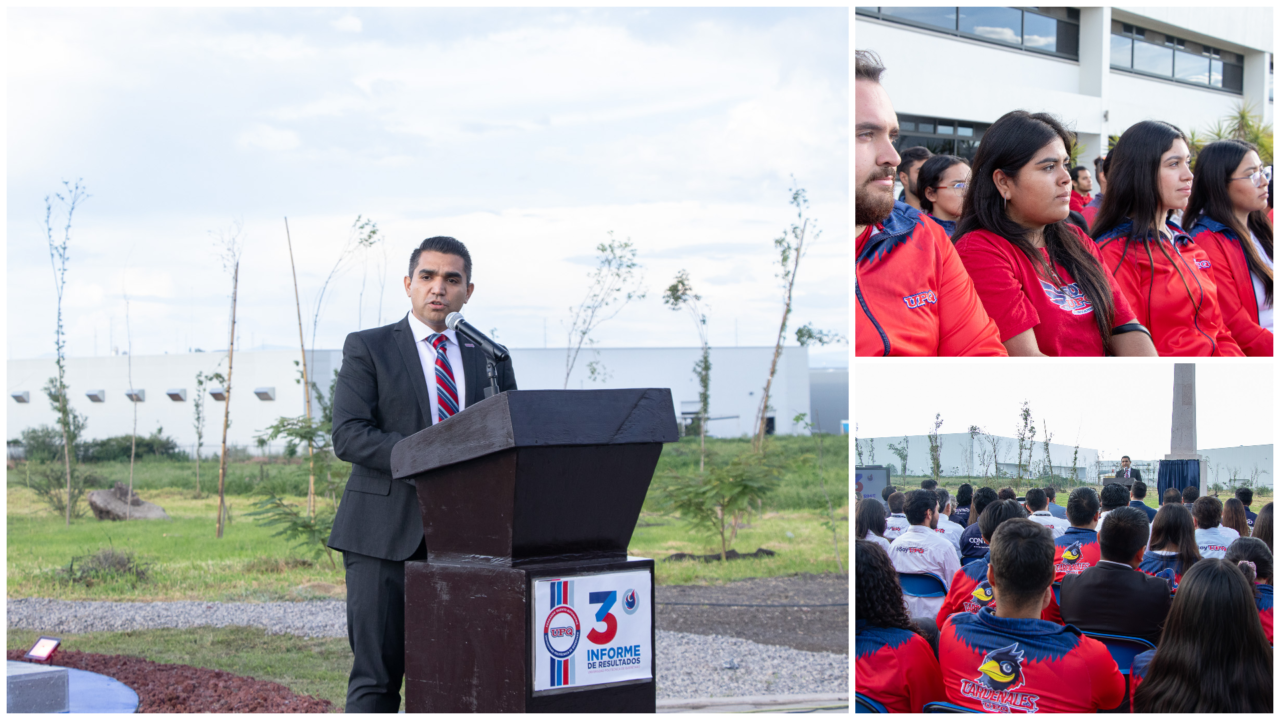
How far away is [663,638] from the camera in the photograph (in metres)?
5.56

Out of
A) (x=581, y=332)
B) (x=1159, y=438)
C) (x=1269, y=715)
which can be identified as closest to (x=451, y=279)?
(x=1159, y=438)

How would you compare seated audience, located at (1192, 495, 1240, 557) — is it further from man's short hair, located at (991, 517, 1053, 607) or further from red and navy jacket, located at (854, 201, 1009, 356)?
red and navy jacket, located at (854, 201, 1009, 356)

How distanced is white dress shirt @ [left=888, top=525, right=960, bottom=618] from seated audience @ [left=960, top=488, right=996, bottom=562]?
3 centimetres

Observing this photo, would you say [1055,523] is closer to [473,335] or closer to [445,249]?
[473,335]

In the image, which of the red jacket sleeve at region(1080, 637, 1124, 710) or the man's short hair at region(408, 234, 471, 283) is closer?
the red jacket sleeve at region(1080, 637, 1124, 710)

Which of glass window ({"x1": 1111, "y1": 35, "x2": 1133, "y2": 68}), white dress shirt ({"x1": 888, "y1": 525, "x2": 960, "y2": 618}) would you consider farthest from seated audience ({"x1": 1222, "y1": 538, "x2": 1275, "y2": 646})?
glass window ({"x1": 1111, "y1": 35, "x2": 1133, "y2": 68})

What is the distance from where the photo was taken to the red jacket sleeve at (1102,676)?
2.23m

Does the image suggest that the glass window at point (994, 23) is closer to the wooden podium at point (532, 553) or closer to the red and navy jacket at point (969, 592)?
the red and navy jacket at point (969, 592)

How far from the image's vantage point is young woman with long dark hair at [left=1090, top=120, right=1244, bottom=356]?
2.72 metres

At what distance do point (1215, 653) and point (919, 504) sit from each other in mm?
721

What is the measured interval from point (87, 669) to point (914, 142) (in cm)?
1055

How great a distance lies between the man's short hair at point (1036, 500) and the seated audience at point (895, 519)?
298 millimetres

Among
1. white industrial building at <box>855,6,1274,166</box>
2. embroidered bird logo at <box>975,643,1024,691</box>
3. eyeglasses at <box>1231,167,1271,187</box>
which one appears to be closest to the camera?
embroidered bird logo at <box>975,643,1024,691</box>

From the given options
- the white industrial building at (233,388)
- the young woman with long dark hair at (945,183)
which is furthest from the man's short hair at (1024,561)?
the white industrial building at (233,388)
